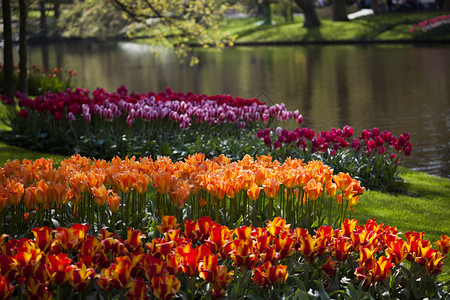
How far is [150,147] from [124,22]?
55.2m

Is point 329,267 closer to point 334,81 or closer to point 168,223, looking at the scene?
point 168,223

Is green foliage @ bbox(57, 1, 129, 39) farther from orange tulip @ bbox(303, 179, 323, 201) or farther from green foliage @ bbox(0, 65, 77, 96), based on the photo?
orange tulip @ bbox(303, 179, 323, 201)

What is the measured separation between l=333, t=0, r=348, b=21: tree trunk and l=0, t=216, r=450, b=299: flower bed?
49.6m

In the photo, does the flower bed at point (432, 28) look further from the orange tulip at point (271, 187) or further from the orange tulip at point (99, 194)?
the orange tulip at point (99, 194)

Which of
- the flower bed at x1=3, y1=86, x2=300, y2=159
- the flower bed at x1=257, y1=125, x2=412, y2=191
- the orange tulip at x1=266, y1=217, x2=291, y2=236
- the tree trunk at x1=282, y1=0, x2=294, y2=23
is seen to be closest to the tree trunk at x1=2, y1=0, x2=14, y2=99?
the flower bed at x1=3, y1=86, x2=300, y2=159

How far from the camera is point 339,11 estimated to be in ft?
169

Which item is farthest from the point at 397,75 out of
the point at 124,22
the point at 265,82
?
the point at 124,22

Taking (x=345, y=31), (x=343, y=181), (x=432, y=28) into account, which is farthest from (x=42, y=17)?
(x=432, y=28)

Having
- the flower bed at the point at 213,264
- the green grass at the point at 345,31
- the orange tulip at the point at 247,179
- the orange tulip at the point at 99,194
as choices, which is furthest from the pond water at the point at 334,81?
the orange tulip at the point at 99,194

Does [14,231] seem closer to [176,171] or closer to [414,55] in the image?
[176,171]

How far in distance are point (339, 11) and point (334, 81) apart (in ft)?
97.0

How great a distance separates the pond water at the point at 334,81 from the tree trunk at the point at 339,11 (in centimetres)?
1048

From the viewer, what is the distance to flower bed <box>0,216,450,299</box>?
2.98 m

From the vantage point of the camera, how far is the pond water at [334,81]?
15.1m
